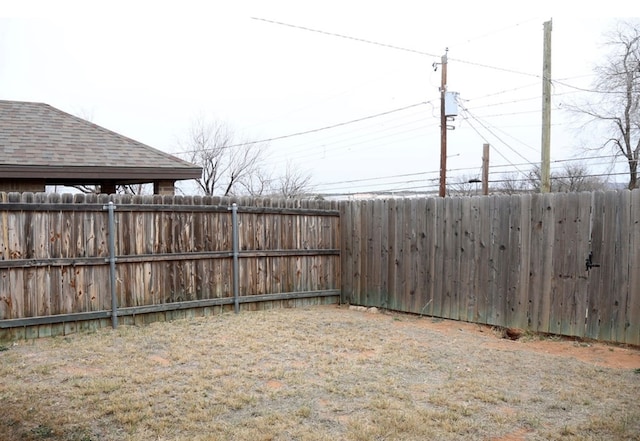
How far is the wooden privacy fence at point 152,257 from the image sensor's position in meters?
5.68

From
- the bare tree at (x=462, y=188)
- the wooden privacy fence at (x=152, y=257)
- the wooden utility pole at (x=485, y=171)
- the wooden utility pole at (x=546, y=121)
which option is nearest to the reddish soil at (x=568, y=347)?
the wooden privacy fence at (x=152, y=257)

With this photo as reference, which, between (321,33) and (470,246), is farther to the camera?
(321,33)

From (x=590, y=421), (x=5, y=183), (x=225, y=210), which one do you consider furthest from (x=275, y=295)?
(x=590, y=421)

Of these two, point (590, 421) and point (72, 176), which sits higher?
point (72, 176)

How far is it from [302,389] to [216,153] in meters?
17.8

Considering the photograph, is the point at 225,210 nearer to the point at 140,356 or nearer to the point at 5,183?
the point at 140,356

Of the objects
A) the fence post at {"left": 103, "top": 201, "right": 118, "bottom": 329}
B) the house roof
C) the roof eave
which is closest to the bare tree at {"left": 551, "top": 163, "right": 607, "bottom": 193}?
the roof eave

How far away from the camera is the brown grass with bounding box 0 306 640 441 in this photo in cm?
323

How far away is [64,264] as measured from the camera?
5.89m

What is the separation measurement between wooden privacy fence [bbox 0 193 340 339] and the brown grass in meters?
0.43

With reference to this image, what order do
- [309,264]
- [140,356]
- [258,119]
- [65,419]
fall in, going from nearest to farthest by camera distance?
[65,419]
[140,356]
[309,264]
[258,119]

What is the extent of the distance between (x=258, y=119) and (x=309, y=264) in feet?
55.3

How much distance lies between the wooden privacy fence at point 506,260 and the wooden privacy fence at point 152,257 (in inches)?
35.1

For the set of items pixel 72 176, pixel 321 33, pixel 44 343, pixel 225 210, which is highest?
pixel 321 33
